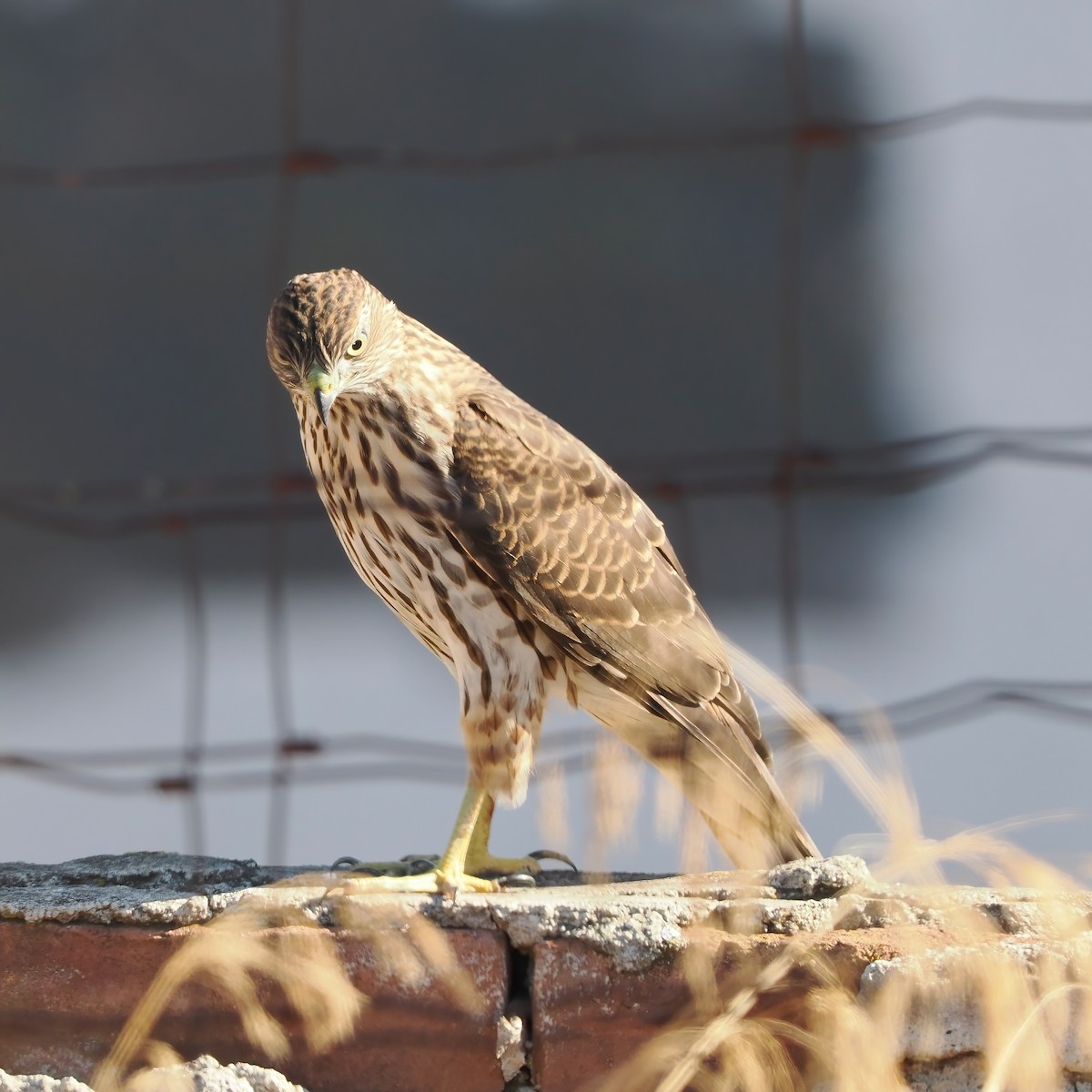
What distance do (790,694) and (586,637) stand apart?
0.66m

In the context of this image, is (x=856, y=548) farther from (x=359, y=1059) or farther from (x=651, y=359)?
(x=359, y=1059)

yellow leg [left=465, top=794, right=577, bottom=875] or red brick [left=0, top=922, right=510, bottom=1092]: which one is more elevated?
yellow leg [left=465, top=794, right=577, bottom=875]

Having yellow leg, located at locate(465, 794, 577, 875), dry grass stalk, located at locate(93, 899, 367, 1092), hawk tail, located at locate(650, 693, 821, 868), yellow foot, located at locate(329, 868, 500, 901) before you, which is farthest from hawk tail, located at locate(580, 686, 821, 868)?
dry grass stalk, located at locate(93, 899, 367, 1092)

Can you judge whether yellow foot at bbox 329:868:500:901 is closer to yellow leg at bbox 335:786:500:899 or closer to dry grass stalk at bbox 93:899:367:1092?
Answer: yellow leg at bbox 335:786:500:899

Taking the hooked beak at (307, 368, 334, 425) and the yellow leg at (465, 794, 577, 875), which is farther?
the yellow leg at (465, 794, 577, 875)

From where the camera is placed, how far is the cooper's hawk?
282 cm

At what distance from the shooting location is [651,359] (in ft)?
43.4

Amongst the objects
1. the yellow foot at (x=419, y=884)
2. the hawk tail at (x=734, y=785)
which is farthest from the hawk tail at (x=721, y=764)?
the yellow foot at (x=419, y=884)

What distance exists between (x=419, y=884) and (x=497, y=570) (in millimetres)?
506

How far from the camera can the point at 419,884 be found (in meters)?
2.63

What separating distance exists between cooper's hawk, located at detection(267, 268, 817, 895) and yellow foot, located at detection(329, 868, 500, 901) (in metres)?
0.09

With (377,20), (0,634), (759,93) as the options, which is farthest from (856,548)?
(0,634)

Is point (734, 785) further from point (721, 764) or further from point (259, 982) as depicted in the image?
point (259, 982)

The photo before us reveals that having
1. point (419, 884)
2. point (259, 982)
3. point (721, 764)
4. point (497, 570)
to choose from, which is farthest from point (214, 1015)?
point (721, 764)
